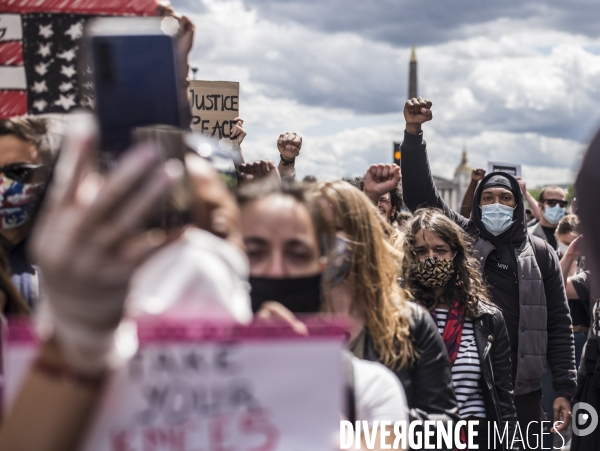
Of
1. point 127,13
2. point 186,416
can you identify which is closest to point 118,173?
point 186,416

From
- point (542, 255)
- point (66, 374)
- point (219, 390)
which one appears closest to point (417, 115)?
point (542, 255)

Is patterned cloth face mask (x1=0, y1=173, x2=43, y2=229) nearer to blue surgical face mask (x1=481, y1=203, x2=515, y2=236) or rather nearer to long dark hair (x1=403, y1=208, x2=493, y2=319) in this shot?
long dark hair (x1=403, y1=208, x2=493, y2=319)

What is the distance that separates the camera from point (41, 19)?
7.59 ft

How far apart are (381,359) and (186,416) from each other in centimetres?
151

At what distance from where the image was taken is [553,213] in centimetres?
988

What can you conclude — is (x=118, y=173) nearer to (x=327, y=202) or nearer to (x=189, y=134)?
(x=189, y=134)

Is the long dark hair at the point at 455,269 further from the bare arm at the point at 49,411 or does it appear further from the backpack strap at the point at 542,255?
the bare arm at the point at 49,411

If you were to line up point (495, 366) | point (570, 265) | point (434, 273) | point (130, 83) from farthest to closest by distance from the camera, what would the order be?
point (570, 265) → point (434, 273) → point (495, 366) → point (130, 83)

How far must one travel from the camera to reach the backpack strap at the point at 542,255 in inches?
220

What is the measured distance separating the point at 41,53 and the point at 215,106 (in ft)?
12.6

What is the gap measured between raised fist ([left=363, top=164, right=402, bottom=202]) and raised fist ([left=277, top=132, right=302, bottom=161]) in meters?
1.36

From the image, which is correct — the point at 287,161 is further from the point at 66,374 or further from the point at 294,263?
the point at 66,374

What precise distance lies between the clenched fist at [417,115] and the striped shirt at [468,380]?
5.08 ft

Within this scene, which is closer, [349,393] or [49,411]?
[49,411]
